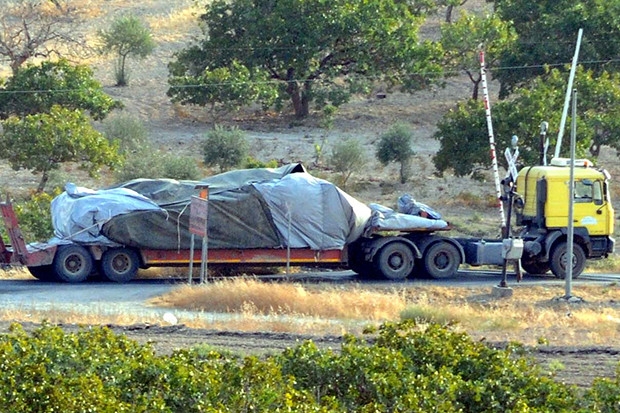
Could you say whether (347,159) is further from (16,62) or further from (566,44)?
(16,62)

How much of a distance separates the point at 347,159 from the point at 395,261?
59.0ft

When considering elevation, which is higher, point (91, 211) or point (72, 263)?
point (91, 211)

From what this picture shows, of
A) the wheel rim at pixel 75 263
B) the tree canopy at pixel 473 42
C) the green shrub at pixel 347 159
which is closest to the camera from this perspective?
the wheel rim at pixel 75 263

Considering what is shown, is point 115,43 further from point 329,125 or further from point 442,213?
point 442,213

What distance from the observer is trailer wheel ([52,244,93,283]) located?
26.7m

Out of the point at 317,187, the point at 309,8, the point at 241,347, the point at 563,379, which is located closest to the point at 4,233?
the point at 317,187

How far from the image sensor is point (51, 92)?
46125 mm

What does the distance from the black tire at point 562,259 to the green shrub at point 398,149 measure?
17.9 m

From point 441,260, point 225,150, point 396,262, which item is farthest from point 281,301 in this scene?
point 225,150

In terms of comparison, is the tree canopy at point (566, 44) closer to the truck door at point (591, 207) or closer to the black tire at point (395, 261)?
the truck door at point (591, 207)

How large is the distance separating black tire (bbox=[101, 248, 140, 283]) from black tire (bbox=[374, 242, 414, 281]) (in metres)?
5.53

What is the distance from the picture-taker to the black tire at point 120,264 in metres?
27.3

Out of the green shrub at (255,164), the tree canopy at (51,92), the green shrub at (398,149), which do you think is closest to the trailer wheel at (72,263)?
the green shrub at (255,164)

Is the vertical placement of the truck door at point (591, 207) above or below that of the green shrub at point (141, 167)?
below
